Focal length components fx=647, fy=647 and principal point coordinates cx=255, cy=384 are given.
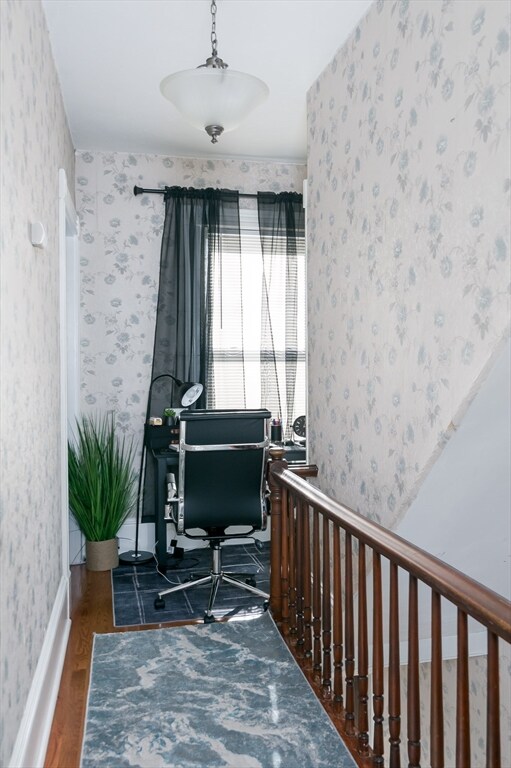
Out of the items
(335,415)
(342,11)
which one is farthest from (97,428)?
(342,11)

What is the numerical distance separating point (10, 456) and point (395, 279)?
1.42 m

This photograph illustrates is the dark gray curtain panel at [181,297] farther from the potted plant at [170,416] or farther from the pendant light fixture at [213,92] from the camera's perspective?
the pendant light fixture at [213,92]

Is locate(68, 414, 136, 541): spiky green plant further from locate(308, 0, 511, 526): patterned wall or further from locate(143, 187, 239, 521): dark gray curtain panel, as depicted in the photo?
locate(308, 0, 511, 526): patterned wall

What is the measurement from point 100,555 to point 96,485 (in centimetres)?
47

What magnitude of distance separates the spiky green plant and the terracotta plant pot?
35 millimetres

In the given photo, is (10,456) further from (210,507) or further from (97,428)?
(97,428)

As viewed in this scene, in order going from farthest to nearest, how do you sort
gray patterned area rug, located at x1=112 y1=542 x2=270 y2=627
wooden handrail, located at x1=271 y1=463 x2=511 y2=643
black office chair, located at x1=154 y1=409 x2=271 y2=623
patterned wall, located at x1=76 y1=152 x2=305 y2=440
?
1. patterned wall, located at x1=76 y1=152 x2=305 y2=440
2. gray patterned area rug, located at x1=112 y1=542 x2=270 y2=627
3. black office chair, located at x1=154 y1=409 x2=271 y2=623
4. wooden handrail, located at x1=271 y1=463 x2=511 y2=643

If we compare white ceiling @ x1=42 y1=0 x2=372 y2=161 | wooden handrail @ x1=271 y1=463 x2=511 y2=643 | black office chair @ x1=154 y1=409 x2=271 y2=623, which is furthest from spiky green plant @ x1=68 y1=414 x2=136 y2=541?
wooden handrail @ x1=271 y1=463 x2=511 y2=643

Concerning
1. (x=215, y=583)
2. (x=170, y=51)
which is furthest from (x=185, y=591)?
(x=170, y=51)

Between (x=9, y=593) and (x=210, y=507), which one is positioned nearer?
(x=9, y=593)

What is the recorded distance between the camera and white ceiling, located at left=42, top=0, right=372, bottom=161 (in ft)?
8.76

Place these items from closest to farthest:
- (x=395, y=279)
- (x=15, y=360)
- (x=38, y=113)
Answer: (x=15, y=360)
(x=395, y=279)
(x=38, y=113)

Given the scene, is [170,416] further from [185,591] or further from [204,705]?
[204,705]

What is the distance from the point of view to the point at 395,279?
233 centimetres
